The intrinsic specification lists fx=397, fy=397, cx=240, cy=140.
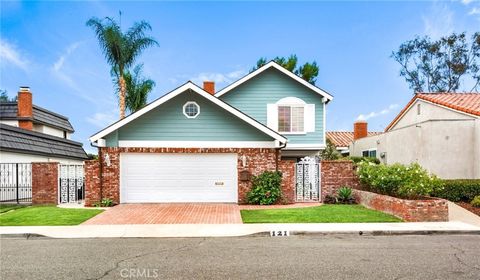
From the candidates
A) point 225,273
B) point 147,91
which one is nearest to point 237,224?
point 225,273

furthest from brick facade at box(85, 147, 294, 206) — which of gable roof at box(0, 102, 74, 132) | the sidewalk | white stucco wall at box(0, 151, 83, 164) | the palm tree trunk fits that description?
gable roof at box(0, 102, 74, 132)

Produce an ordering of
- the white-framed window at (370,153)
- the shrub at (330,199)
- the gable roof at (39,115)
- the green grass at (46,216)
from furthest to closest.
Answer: the white-framed window at (370,153)
the gable roof at (39,115)
the shrub at (330,199)
the green grass at (46,216)

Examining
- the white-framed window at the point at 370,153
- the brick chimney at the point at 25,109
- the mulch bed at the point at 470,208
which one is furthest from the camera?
the white-framed window at the point at 370,153

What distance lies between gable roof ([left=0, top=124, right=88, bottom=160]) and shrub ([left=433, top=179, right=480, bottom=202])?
2065 centimetres

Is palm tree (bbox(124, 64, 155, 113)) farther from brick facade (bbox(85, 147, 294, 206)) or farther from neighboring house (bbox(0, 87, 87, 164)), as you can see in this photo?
brick facade (bbox(85, 147, 294, 206))

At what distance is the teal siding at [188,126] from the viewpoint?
1747cm

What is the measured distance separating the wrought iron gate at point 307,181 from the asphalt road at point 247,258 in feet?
23.1

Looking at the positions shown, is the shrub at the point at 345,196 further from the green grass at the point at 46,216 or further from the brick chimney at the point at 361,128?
the brick chimney at the point at 361,128

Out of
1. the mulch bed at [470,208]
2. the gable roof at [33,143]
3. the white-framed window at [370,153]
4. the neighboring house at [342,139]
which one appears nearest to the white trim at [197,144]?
the gable roof at [33,143]

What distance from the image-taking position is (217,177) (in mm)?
17656

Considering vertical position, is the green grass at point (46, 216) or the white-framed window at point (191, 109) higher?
the white-framed window at point (191, 109)

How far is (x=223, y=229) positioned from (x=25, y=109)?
73.7 feet

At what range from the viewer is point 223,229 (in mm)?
11633

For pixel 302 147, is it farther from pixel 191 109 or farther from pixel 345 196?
pixel 191 109
